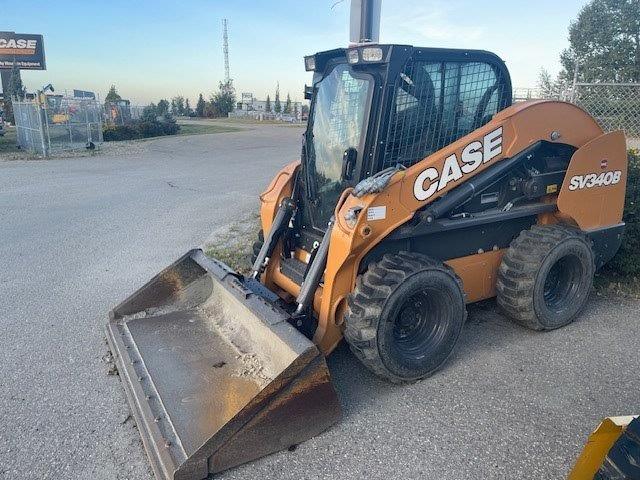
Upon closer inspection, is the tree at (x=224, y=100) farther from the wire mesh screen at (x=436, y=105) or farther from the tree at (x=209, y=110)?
the wire mesh screen at (x=436, y=105)

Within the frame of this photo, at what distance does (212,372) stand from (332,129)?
2.06 m

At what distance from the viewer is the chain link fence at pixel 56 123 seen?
60.1ft

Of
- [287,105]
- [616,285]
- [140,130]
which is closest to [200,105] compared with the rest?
[287,105]

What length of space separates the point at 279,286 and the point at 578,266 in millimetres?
2651

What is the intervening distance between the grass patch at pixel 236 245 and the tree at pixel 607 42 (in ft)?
70.9

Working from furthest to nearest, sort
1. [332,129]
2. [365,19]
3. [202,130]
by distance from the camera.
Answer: [202,130], [365,19], [332,129]

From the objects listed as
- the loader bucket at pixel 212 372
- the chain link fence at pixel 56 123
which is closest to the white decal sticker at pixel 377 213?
the loader bucket at pixel 212 372

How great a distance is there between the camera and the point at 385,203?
3.58 m

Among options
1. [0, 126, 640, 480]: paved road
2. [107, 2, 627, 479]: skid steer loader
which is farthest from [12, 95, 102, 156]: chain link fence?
[107, 2, 627, 479]: skid steer loader

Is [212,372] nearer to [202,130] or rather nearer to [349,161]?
[349,161]

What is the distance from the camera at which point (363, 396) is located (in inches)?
145

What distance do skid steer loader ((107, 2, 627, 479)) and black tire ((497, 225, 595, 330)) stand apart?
0.01 metres

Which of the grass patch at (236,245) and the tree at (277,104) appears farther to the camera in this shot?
the tree at (277,104)

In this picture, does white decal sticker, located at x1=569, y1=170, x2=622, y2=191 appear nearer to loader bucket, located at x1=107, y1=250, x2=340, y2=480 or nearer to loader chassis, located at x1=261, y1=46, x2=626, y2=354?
loader chassis, located at x1=261, y1=46, x2=626, y2=354
